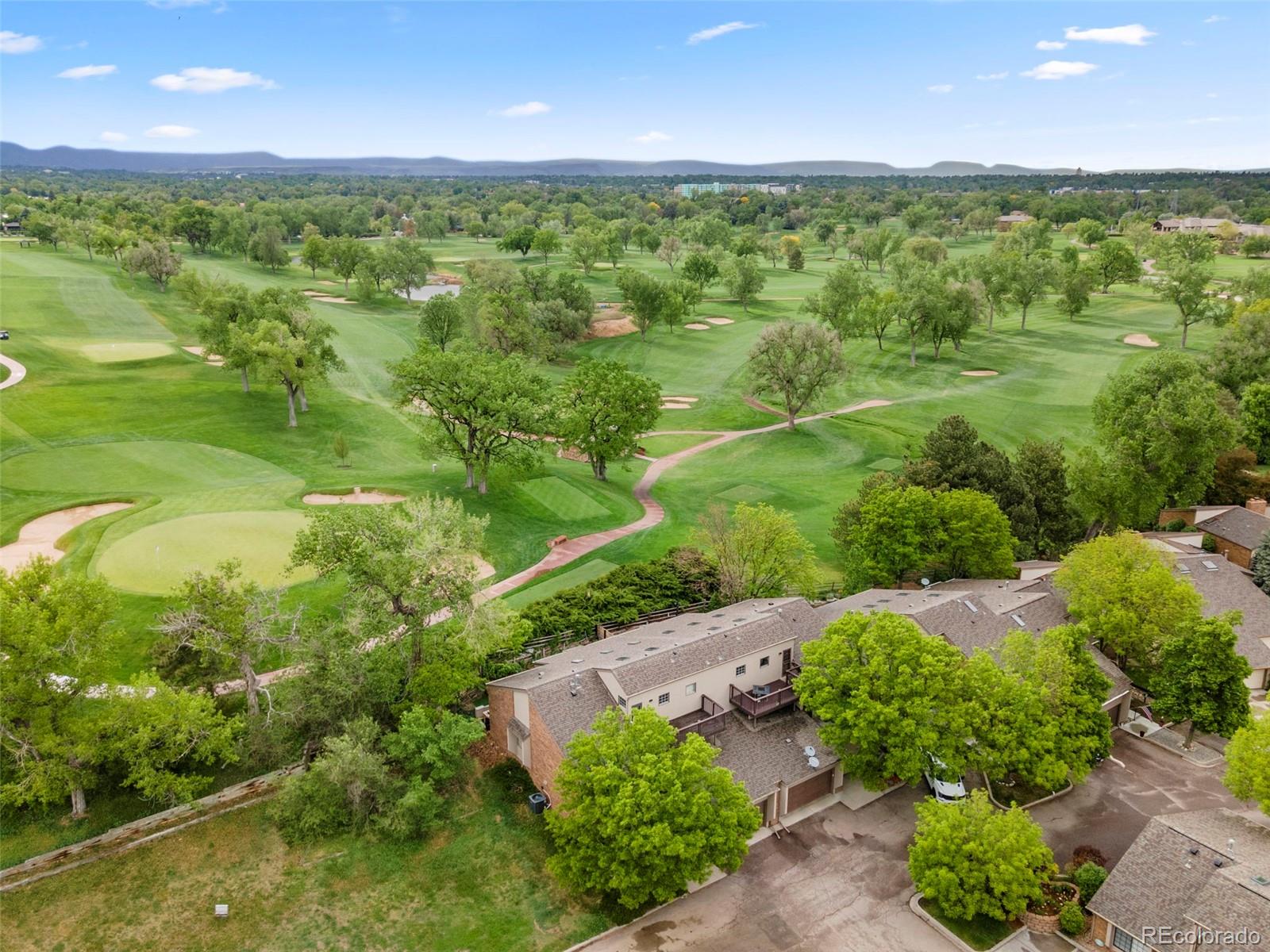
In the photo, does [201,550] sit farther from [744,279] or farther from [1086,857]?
[744,279]

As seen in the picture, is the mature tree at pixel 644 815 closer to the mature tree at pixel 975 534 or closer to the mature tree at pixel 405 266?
the mature tree at pixel 975 534

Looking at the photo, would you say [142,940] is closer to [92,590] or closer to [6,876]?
[6,876]

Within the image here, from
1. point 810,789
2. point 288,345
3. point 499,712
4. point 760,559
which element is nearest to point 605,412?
point 760,559

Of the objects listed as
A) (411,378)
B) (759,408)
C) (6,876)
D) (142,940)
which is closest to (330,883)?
(142,940)

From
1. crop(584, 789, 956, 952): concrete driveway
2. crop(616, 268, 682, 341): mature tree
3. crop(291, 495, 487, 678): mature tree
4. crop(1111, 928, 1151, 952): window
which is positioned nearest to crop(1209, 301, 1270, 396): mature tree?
crop(616, 268, 682, 341): mature tree

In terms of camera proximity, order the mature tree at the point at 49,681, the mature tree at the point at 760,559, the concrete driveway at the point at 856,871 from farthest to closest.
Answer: the mature tree at the point at 760,559, the mature tree at the point at 49,681, the concrete driveway at the point at 856,871

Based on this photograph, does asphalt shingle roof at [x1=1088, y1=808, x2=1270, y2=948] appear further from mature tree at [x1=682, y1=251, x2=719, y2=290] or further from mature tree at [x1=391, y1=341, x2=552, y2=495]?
mature tree at [x1=682, y1=251, x2=719, y2=290]

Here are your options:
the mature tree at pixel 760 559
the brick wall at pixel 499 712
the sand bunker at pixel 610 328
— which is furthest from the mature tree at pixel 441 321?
the brick wall at pixel 499 712
